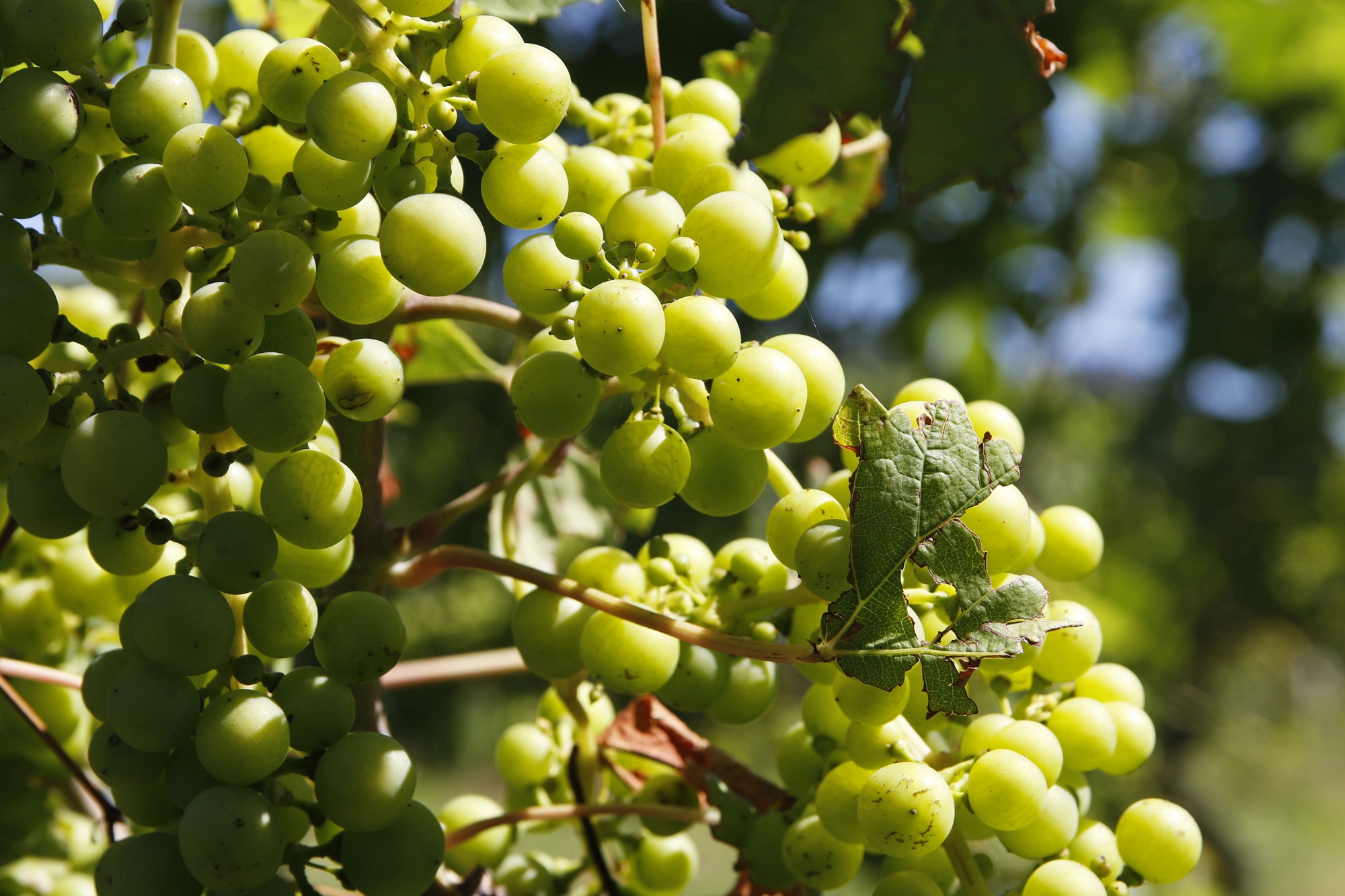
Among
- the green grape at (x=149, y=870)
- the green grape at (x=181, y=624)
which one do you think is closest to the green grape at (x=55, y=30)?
the green grape at (x=181, y=624)

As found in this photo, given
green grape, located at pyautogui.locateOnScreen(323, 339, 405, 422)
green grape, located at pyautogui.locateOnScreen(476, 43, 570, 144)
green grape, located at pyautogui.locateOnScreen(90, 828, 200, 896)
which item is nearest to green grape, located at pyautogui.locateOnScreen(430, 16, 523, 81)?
green grape, located at pyautogui.locateOnScreen(476, 43, 570, 144)

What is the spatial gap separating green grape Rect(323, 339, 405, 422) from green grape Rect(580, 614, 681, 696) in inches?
5.9

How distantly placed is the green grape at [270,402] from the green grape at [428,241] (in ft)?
0.19

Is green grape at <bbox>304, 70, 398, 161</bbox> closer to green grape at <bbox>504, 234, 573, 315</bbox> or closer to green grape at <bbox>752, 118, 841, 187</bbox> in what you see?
green grape at <bbox>504, 234, 573, 315</bbox>

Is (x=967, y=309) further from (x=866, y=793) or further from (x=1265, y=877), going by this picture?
(x=1265, y=877)

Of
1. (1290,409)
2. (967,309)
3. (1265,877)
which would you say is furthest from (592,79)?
(1265,877)

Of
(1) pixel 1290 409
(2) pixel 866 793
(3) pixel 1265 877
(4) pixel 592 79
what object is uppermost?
(2) pixel 866 793

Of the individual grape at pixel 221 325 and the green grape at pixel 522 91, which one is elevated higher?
the green grape at pixel 522 91

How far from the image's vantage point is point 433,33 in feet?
1.41

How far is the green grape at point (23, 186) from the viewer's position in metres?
0.40

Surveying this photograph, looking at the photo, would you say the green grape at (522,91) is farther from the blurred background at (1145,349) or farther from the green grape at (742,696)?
the blurred background at (1145,349)

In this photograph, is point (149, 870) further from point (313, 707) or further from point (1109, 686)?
point (1109, 686)

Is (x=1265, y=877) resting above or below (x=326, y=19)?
below

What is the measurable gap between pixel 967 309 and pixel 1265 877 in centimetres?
393
